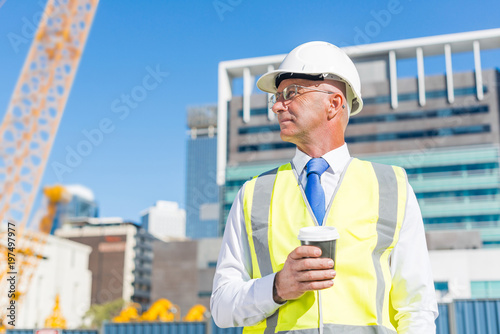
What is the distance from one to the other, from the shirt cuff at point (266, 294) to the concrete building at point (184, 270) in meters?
68.7

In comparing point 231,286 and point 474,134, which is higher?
point 474,134

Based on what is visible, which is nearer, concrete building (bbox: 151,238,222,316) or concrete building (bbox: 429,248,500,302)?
concrete building (bbox: 429,248,500,302)

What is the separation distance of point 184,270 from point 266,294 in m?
73.2

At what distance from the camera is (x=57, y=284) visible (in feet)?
288

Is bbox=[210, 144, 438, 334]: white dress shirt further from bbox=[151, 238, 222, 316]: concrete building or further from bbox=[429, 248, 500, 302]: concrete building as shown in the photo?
bbox=[151, 238, 222, 316]: concrete building

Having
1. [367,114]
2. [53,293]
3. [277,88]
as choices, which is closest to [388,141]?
[367,114]

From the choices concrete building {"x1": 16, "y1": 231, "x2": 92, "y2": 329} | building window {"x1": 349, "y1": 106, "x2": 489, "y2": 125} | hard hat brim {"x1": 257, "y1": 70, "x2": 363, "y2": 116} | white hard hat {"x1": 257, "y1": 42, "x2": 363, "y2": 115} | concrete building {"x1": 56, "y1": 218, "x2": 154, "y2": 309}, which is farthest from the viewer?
concrete building {"x1": 56, "y1": 218, "x2": 154, "y2": 309}

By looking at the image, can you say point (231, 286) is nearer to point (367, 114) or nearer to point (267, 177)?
point (267, 177)

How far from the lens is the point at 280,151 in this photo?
77.0 meters

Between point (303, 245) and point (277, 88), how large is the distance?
1.01 meters

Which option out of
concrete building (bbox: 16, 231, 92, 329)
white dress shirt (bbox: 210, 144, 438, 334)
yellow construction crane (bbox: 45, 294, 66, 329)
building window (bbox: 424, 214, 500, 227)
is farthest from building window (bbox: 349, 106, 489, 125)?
white dress shirt (bbox: 210, 144, 438, 334)

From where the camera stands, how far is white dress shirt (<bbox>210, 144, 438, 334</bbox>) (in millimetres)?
2246

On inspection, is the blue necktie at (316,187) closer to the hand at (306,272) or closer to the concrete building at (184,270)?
the hand at (306,272)

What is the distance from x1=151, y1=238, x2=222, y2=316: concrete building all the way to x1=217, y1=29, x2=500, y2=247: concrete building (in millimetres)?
5092
